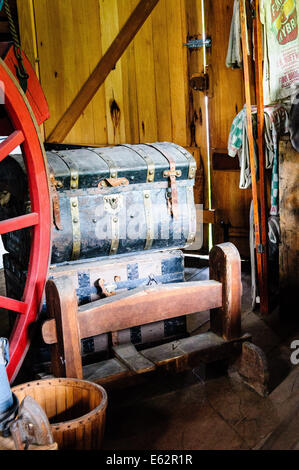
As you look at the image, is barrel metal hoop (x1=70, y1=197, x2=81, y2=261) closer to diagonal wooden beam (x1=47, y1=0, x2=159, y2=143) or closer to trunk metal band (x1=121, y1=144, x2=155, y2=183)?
trunk metal band (x1=121, y1=144, x2=155, y2=183)

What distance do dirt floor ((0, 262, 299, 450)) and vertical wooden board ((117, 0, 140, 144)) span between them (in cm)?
316

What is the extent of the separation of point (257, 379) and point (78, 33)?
4.45m

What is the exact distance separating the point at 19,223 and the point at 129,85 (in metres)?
3.35

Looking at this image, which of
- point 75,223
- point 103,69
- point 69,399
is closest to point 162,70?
point 103,69

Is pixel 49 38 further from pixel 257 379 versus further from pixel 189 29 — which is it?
pixel 257 379

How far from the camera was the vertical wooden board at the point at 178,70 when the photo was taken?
5016mm

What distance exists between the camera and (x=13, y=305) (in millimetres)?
2561

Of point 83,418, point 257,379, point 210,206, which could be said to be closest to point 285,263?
point 257,379

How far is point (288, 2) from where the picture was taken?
367 centimetres

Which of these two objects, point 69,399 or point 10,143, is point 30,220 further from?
point 69,399

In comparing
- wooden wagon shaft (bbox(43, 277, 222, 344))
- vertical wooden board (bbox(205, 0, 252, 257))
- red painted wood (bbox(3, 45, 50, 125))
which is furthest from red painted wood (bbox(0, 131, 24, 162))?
vertical wooden board (bbox(205, 0, 252, 257))

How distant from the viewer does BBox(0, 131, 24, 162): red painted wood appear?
2529 millimetres

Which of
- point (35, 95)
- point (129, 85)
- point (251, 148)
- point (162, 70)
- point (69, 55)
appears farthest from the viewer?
point (69, 55)

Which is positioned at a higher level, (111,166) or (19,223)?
(111,166)
